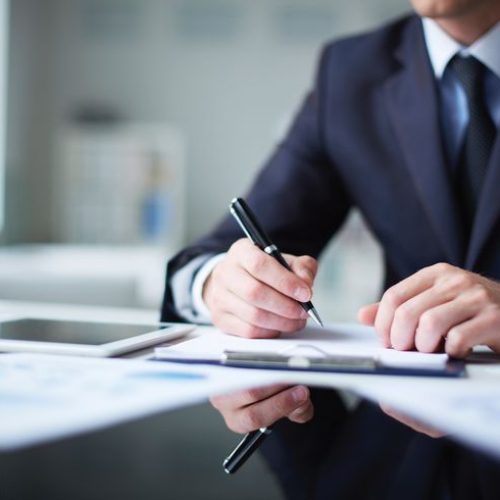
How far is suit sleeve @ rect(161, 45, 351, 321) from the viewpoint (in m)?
1.39

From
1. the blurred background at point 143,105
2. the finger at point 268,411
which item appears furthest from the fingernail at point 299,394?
the blurred background at point 143,105

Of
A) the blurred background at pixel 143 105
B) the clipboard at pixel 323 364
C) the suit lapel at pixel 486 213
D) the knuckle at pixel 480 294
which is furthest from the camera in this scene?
the blurred background at pixel 143 105

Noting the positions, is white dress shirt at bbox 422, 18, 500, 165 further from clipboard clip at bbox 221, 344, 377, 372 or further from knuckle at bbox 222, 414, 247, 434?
knuckle at bbox 222, 414, 247, 434

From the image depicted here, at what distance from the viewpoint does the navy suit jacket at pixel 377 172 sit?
125cm

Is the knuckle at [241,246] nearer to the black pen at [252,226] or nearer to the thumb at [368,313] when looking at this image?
the black pen at [252,226]

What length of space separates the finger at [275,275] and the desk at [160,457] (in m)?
0.25

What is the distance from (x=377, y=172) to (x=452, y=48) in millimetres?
245

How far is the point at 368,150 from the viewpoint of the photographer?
138 centimetres

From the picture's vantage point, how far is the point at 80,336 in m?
0.83

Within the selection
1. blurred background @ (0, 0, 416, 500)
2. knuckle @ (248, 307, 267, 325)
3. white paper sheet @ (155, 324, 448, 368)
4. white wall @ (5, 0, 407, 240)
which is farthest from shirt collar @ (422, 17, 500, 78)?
white wall @ (5, 0, 407, 240)

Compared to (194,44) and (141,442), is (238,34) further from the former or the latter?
(141,442)

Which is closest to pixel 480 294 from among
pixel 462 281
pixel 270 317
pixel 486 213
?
pixel 462 281

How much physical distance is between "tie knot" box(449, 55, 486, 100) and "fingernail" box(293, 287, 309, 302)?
22.9 inches

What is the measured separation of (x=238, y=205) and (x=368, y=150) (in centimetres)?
52
